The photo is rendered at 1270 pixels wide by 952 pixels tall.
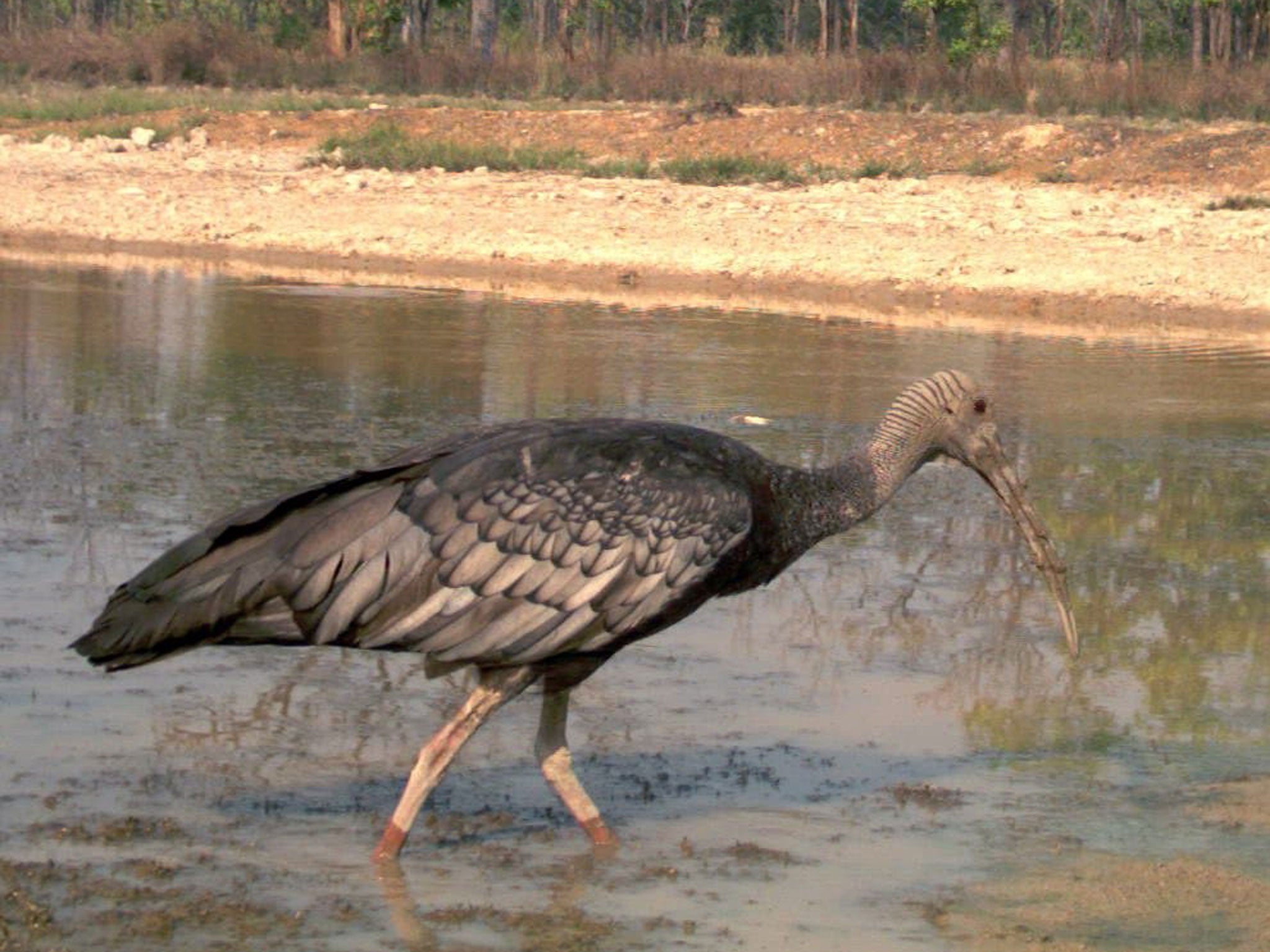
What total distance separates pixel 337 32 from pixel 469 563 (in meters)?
31.2

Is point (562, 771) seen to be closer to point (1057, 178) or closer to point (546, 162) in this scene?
point (1057, 178)

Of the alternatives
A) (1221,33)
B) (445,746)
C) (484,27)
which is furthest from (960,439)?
(1221,33)

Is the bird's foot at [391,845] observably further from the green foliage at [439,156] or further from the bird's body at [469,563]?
the green foliage at [439,156]

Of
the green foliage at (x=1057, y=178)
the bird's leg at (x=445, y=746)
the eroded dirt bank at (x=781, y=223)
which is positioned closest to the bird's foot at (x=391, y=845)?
the bird's leg at (x=445, y=746)

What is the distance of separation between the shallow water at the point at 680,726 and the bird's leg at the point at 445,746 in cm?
13

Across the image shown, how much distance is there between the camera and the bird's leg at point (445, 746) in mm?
5160

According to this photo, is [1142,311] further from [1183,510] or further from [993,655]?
[993,655]

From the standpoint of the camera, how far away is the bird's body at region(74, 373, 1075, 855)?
4.94 m

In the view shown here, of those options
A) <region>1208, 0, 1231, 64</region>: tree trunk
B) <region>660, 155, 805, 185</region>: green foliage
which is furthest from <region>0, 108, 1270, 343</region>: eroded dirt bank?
<region>1208, 0, 1231, 64</region>: tree trunk

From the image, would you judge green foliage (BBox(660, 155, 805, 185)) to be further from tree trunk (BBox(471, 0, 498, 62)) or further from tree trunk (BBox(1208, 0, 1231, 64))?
tree trunk (BBox(1208, 0, 1231, 64))

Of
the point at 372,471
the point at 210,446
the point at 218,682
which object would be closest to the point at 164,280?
the point at 210,446

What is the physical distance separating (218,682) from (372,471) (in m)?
1.65

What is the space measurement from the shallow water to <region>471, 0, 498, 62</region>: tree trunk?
891 inches

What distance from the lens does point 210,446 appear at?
982 cm
